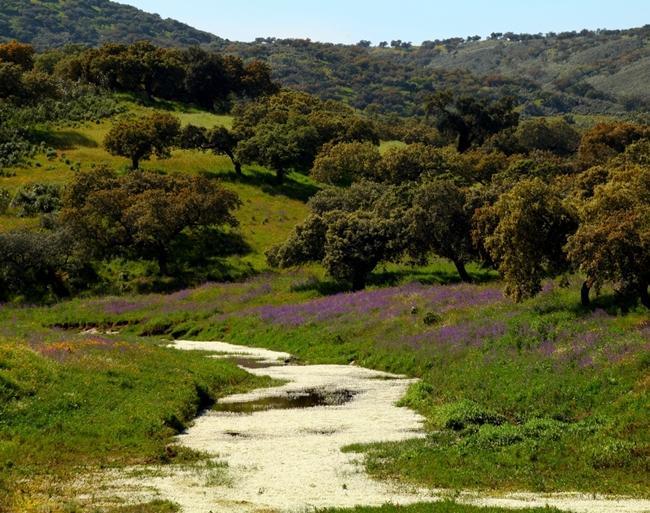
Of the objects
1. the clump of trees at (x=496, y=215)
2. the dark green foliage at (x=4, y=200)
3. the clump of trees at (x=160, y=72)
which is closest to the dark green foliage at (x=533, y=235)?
the clump of trees at (x=496, y=215)

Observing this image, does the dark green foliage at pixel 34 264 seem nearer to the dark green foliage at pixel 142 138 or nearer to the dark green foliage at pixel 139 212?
the dark green foliage at pixel 139 212

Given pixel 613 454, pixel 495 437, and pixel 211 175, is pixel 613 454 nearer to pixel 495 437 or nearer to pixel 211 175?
pixel 495 437

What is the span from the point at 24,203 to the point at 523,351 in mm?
A: 80695

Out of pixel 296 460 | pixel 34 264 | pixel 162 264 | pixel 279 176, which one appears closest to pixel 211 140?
pixel 279 176

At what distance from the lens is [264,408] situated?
1489 inches

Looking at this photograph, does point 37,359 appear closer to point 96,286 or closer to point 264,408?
point 264,408

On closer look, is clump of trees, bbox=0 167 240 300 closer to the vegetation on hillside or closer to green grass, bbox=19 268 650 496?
the vegetation on hillside

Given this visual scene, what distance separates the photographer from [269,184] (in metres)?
119

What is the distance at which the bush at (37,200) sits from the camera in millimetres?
98812

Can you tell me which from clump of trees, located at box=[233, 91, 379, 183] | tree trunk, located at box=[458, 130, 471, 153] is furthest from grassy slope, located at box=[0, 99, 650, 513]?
tree trunk, located at box=[458, 130, 471, 153]

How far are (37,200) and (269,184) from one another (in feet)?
120

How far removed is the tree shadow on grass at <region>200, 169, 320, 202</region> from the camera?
116m

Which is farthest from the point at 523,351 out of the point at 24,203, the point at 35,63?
the point at 35,63

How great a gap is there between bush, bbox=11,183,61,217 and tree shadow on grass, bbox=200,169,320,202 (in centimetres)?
2411
